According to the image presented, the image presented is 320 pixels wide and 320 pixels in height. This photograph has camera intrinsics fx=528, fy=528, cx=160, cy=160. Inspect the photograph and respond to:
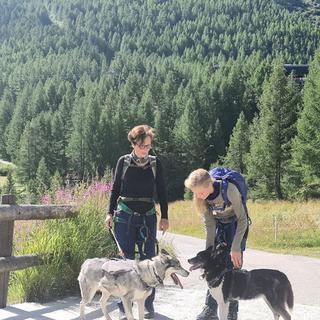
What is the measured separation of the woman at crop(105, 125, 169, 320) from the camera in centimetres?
553

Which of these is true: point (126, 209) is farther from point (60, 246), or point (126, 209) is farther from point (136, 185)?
point (60, 246)

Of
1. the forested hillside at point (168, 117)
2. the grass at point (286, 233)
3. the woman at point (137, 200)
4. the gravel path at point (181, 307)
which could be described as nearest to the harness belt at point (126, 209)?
the woman at point (137, 200)

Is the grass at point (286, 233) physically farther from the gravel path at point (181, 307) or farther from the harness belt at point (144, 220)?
the harness belt at point (144, 220)

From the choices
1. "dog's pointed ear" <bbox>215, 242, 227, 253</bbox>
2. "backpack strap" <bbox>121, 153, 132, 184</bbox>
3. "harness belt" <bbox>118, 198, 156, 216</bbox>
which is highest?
"backpack strap" <bbox>121, 153, 132, 184</bbox>

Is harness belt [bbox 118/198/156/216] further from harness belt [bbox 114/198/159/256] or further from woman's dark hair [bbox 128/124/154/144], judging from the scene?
woman's dark hair [bbox 128/124/154/144]

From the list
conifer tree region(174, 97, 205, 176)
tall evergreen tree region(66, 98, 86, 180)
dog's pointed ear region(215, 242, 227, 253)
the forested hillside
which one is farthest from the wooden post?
tall evergreen tree region(66, 98, 86, 180)

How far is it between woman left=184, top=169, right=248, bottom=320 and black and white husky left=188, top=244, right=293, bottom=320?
0.14 m

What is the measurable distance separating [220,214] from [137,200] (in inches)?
34.9

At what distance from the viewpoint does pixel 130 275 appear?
4891 mm

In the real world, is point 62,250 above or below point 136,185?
below

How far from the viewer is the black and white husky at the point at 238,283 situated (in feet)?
16.3

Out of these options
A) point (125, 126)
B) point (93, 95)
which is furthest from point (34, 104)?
point (125, 126)

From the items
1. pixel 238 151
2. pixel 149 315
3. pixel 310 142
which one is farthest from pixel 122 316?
pixel 238 151

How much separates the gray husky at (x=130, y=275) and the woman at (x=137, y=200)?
1.81 ft
